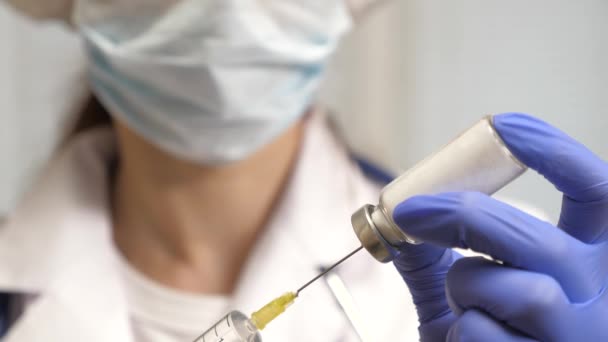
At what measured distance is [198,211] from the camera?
1.02 m

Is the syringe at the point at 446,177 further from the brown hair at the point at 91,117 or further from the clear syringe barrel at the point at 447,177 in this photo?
the brown hair at the point at 91,117

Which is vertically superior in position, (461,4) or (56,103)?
(56,103)

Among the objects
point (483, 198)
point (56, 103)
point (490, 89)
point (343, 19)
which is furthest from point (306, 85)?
point (56, 103)

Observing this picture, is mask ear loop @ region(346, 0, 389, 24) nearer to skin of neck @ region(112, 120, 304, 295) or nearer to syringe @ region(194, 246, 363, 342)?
skin of neck @ region(112, 120, 304, 295)

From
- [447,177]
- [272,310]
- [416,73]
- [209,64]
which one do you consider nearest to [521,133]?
[447,177]

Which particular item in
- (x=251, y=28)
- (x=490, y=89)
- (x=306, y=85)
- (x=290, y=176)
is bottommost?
(x=490, y=89)

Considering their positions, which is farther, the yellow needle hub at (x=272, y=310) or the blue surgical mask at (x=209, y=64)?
the blue surgical mask at (x=209, y=64)

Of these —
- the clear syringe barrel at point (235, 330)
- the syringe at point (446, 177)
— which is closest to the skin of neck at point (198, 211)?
the clear syringe barrel at point (235, 330)

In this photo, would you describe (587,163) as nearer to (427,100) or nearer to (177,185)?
(177,185)

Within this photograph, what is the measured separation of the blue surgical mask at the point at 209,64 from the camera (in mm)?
851

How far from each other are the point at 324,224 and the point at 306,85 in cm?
20

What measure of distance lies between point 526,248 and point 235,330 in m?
0.27

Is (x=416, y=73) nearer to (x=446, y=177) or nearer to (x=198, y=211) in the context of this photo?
(x=198, y=211)

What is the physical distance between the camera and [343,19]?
94 cm
